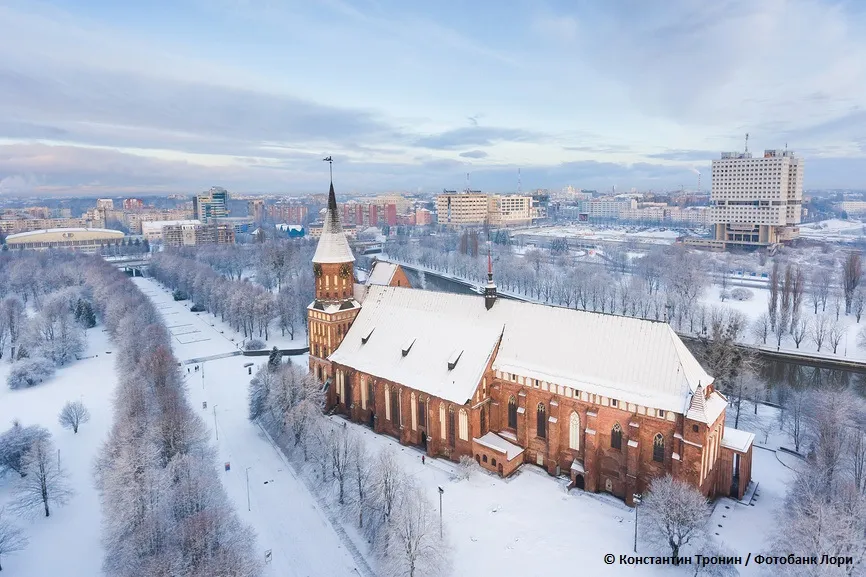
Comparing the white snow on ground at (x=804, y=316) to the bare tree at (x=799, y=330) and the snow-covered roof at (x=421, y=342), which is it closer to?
the bare tree at (x=799, y=330)

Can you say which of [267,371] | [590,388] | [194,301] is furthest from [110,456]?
[194,301]

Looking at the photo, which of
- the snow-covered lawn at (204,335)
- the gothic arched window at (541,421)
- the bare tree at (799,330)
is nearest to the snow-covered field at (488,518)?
the gothic arched window at (541,421)

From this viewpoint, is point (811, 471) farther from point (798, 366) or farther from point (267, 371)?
point (267, 371)

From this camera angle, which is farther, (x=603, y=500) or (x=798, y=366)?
(x=798, y=366)

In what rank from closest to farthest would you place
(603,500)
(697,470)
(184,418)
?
(697,470), (603,500), (184,418)

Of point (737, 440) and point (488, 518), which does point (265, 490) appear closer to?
point (488, 518)

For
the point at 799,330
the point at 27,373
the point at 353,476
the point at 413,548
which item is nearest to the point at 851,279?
the point at 799,330
